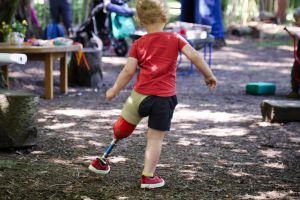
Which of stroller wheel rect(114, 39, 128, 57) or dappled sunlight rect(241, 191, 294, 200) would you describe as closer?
dappled sunlight rect(241, 191, 294, 200)

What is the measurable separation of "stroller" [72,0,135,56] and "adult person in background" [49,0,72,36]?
0.44 meters

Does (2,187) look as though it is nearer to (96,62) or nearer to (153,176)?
(153,176)

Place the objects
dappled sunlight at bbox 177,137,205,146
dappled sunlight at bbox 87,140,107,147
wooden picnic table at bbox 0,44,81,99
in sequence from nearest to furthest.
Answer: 1. dappled sunlight at bbox 87,140,107,147
2. dappled sunlight at bbox 177,137,205,146
3. wooden picnic table at bbox 0,44,81,99

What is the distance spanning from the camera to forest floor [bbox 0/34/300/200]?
4.23 m

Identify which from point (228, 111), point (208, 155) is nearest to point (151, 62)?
point (208, 155)

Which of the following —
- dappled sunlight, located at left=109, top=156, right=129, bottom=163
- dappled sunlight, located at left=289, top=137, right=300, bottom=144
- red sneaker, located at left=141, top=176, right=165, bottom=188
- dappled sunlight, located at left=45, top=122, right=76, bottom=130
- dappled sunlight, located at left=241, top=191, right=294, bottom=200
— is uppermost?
red sneaker, located at left=141, top=176, right=165, bottom=188

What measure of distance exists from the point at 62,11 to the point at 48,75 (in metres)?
5.86

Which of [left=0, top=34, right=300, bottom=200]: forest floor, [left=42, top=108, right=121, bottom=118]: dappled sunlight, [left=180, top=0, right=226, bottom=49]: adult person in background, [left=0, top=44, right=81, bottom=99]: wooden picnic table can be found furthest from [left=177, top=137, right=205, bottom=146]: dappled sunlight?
[left=180, top=0, right=226, bottom=49]: adult person in background

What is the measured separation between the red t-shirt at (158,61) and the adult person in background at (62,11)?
391 inches

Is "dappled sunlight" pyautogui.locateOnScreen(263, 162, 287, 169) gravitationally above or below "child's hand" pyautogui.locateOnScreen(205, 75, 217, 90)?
below

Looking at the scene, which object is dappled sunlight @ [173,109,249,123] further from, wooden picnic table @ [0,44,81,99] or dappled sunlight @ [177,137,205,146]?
wooden picnic table @ [0,44,81,99]

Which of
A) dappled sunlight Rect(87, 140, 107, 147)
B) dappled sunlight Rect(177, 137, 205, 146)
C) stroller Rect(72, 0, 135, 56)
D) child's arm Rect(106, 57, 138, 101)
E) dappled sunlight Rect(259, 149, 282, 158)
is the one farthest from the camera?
stroller Rect(72, 0, 135, 56)

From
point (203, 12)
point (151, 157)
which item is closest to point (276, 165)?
point (151, 157)

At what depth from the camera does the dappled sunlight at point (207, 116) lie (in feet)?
23.8
